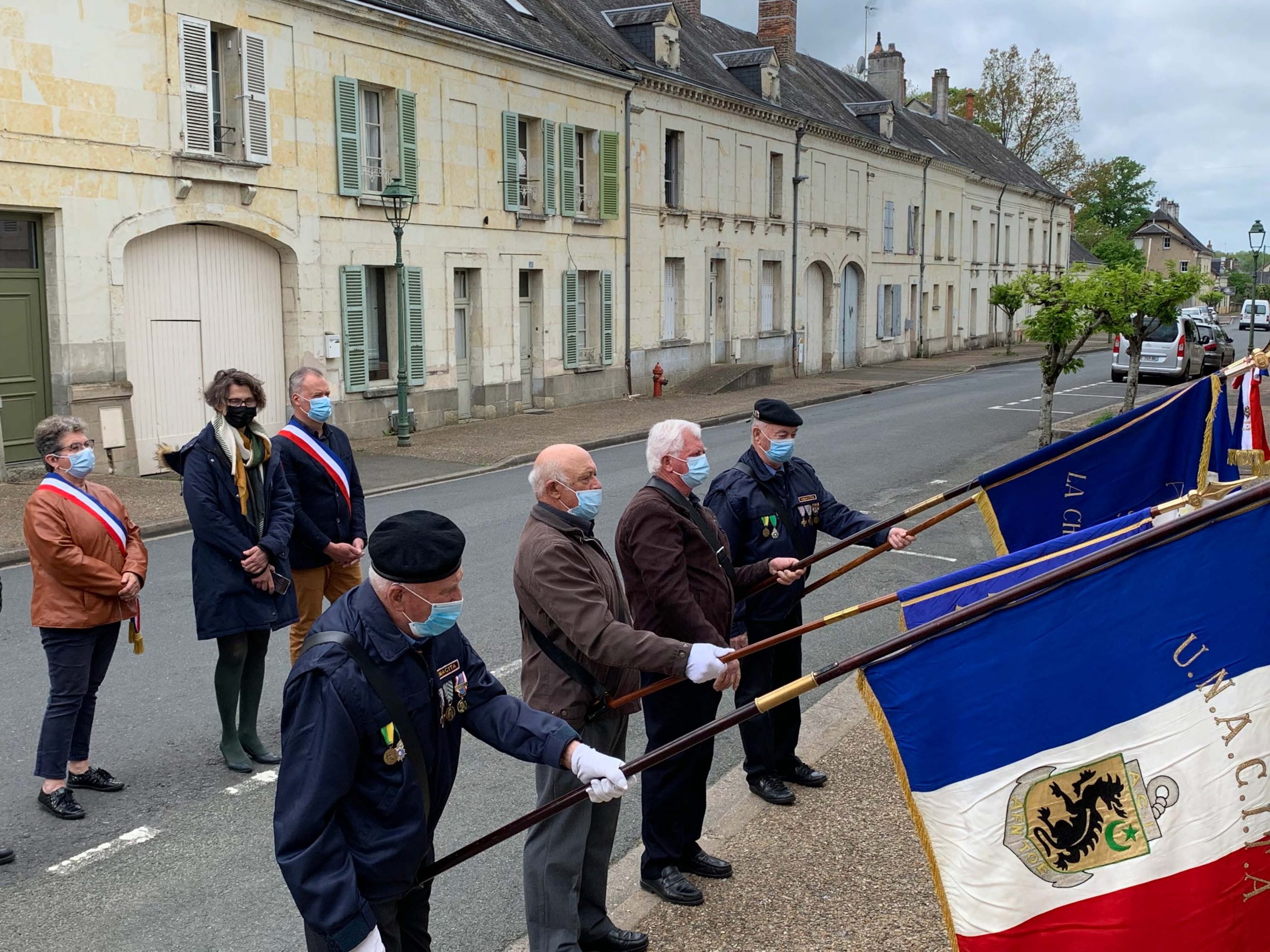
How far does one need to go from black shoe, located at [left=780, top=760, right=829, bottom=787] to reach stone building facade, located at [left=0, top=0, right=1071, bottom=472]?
43.5ft

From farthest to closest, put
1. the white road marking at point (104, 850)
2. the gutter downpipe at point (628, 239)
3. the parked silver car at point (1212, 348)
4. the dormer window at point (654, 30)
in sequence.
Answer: the parked silver car at point (1212, 348), the dormer window at point (654, 30), the gutter downpipe at point (628, 239), the white road marking at point (104, 850)

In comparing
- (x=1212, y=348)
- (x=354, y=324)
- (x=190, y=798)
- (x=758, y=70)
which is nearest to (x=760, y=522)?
(x=190, y=798)

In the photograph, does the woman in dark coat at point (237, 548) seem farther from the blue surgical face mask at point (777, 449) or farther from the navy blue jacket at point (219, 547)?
the blue surgical face mask at point (777, 449)

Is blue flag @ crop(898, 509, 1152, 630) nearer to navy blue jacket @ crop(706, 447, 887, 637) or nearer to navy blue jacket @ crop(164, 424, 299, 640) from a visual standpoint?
navy blue jacket @ crop(706, 447, 887, 637)

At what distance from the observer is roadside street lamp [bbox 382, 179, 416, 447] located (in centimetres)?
1973

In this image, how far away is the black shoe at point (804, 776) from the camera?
19.8 feet

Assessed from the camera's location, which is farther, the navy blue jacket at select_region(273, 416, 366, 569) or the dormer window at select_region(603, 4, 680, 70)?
the dormer window at select_region(603, 4, 680, 70)

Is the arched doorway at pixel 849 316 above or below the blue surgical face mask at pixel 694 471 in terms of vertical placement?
above

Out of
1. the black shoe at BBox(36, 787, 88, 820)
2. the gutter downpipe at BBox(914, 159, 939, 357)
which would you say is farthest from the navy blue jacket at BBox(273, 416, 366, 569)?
the gutter downpipe at BBox(914, 159, 939, 357)

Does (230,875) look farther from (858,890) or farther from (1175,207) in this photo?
(1175,207)

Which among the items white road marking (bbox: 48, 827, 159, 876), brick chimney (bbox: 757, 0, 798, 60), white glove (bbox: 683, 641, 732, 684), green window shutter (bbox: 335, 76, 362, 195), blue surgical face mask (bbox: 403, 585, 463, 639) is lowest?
white road marking (bbox: 48, 827, 159, 876)

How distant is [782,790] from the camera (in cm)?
586

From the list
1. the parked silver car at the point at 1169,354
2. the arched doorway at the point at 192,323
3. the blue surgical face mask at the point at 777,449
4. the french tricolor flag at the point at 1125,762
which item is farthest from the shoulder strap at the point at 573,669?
the parked silver car at the point at 1169,354

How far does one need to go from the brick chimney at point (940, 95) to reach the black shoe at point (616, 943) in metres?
53.6
